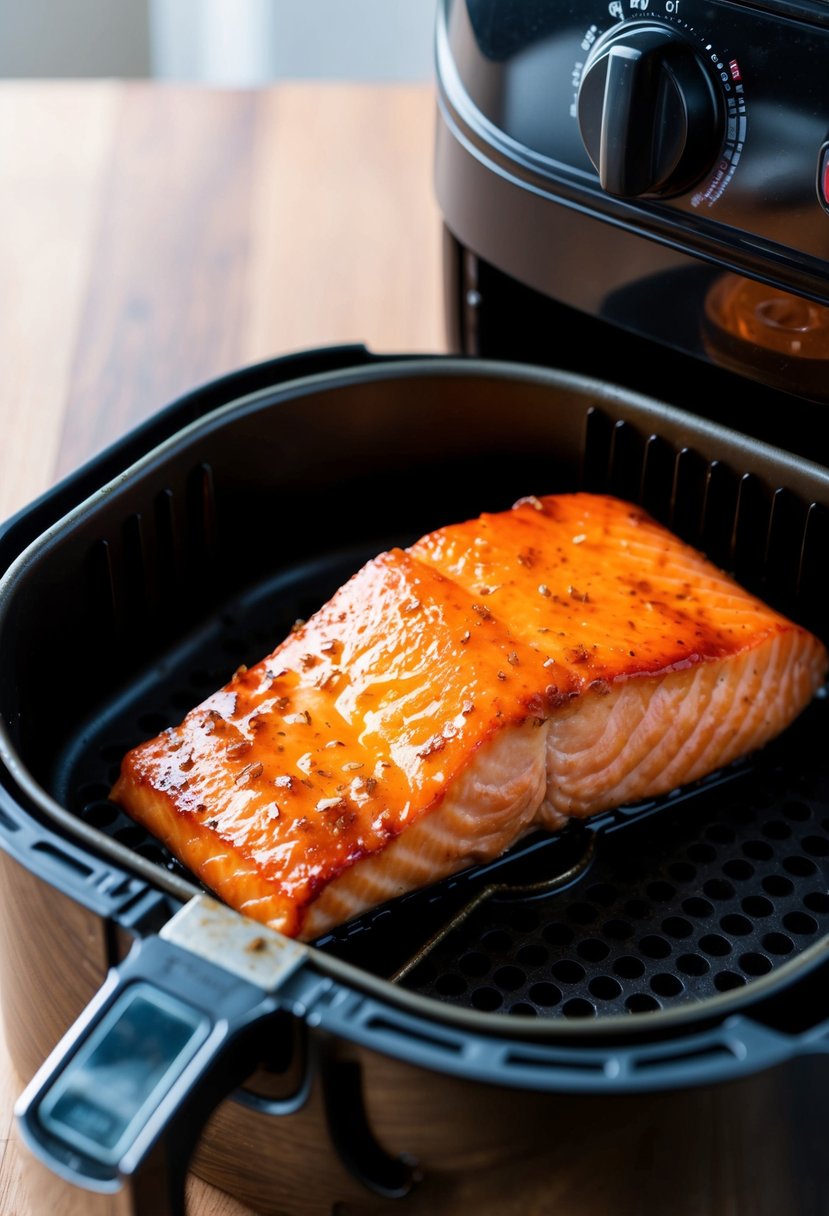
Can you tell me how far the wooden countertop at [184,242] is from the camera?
65.9 inches

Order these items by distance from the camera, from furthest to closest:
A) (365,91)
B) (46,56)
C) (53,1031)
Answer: (46,56) → (365,91) → (53,1031)

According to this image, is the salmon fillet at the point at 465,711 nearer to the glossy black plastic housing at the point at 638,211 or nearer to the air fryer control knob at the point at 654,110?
the glossy black plastic housing at the point at 638,211

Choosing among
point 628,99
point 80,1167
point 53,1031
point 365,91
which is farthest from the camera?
point 365,91

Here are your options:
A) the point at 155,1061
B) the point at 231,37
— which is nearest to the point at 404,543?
the point at 155,1061

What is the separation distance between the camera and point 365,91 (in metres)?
2.11

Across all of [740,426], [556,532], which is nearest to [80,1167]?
[556,532]

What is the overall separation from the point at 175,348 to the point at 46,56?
5.67 feet

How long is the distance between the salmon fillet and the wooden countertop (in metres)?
0.56

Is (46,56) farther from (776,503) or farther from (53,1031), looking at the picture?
(53,1031)

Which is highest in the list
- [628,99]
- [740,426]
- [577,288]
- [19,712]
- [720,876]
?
[628,99]

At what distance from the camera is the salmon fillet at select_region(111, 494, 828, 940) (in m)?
0.98

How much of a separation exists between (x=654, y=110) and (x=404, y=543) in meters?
0.47

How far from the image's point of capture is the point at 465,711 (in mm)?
1025

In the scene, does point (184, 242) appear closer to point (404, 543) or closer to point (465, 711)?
point (404, 543)
